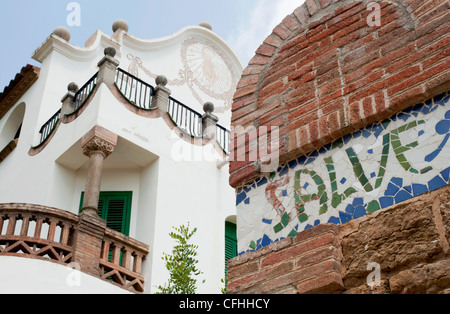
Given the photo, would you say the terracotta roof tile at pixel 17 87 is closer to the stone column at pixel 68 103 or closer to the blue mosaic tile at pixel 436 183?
the stone column at pixel 68 103

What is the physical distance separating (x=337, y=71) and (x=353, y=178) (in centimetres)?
71

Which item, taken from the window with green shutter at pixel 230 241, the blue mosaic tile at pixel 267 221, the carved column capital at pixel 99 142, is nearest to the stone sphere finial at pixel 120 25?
A: the carved column capital at pixel 99 142

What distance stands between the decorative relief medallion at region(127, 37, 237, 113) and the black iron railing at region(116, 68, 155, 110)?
3.84ft

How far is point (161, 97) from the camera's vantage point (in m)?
13.7

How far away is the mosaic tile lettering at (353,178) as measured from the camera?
9.50ft

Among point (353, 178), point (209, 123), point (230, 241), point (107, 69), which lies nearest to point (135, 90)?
point (107, 69)

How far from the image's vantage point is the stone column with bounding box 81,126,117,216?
11.7m

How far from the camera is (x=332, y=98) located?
3.43 metres

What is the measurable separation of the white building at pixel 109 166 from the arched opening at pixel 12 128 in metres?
0.03

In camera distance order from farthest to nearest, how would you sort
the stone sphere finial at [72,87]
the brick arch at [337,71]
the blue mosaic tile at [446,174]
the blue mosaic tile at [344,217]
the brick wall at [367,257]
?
the stone sphere finial at [72,87]
the brick arch at [337,71]
the blue mosaic tile at [344,217]
the blue mosaic tile at [446,174]
the brick wall at [367,257]

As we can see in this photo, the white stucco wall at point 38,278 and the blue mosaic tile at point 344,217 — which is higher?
the white stucco wall at point 38,278
